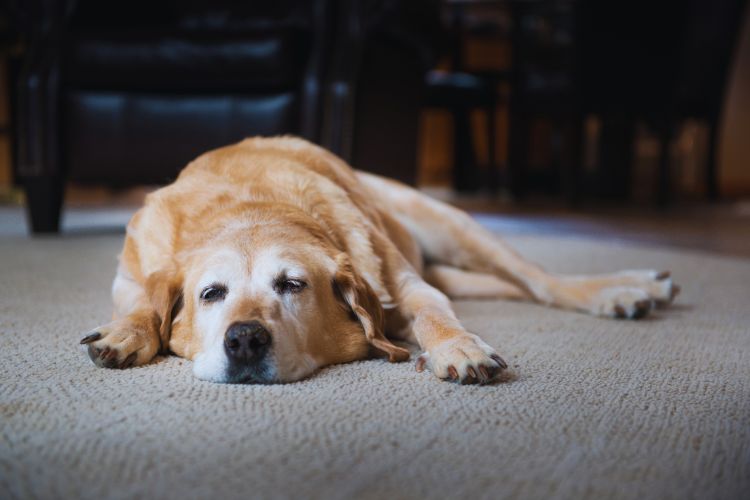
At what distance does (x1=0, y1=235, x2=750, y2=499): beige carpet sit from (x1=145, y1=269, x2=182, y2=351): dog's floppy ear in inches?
3.1

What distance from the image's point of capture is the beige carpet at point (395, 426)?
2.73 ft

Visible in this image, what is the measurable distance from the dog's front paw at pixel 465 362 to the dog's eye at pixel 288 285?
0.27m

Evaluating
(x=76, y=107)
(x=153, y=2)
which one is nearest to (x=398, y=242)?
(x=76, y=107)

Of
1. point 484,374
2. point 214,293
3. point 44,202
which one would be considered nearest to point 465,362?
point 484,374

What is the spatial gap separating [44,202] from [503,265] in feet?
7.45

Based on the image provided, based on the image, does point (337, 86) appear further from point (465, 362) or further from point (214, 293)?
point (465, 362)

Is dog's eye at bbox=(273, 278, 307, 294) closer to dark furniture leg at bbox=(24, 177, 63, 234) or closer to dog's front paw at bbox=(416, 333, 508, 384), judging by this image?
dog's front paw at bbox=(416, 333, 508, 384)

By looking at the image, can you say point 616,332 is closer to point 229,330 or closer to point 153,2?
point 229,330

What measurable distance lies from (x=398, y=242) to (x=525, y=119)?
4.11 meters

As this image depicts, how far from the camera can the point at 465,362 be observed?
1.23 metres

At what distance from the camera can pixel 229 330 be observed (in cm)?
119

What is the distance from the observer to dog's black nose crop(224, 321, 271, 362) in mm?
1182

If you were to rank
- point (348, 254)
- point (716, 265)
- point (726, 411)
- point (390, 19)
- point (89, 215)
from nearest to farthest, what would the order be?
point (726, 411), point (348, 254), point (716, 265), point (390, 19), point (89, 215)

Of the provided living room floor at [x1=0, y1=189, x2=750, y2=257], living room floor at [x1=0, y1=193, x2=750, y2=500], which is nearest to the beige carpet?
living room floor at [x1=0, y1=193, x2=750, y2=500]
